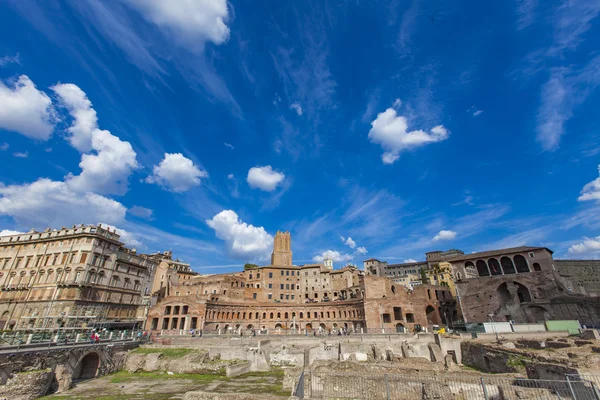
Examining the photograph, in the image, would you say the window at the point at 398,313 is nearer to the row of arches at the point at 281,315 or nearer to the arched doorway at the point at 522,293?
the row of arches at the point at 281,315

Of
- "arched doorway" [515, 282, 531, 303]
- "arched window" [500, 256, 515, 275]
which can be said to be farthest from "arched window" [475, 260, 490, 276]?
"arched doorway" [515, 282, 531, 303]

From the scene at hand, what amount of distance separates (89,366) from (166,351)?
24.2 feet

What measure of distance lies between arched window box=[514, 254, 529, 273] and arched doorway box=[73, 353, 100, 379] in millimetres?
74748

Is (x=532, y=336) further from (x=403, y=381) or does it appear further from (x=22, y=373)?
(x=22, y=373)

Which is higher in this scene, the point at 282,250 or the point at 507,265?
the point at 282,250

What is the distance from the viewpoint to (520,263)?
6244 cm

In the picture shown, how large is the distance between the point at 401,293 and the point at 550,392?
184 feet

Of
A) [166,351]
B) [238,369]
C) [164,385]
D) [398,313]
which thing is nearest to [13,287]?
[166,351]

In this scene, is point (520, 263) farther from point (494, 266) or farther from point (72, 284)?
point (72, 284)

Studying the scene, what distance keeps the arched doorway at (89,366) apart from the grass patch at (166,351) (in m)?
4.50

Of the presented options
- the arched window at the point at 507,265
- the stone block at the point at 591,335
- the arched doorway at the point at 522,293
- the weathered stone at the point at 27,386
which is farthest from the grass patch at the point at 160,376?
the arched window at the point at 507,265

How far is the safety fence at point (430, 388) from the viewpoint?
43.7 feet

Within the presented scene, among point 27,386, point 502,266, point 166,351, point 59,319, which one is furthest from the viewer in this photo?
point 502,266

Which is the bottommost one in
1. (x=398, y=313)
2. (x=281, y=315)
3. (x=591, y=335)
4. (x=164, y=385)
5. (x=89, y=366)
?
(x=164, y=385)
